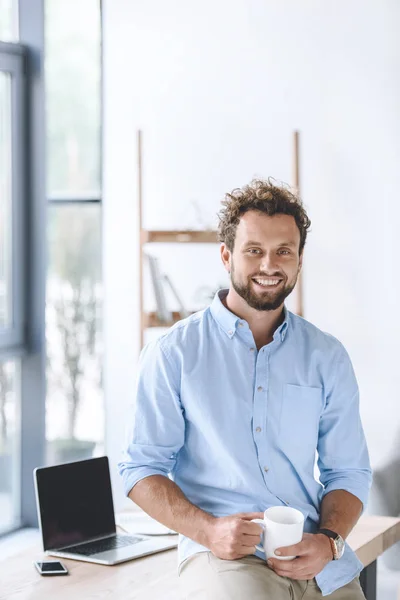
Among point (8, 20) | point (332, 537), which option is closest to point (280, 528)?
point (332, 537)

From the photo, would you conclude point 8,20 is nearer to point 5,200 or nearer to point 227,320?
point 5,200

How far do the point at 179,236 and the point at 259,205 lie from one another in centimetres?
167

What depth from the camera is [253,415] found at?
1874mm

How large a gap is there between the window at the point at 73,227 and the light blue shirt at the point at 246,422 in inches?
82.1

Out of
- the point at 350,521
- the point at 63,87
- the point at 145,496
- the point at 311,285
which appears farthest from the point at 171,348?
the point at 63,87

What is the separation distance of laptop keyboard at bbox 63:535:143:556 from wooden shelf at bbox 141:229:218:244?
154 cm

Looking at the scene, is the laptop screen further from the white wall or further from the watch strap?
the white wall

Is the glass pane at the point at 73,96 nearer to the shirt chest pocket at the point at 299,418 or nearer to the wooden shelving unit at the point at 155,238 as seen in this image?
the wooden shelving unit at the point at 155,238

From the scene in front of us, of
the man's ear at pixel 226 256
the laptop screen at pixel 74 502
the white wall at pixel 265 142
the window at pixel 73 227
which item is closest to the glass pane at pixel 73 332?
the window at pixel 73 227

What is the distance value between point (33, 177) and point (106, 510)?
2.00 meters

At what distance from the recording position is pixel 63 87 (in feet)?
13.0

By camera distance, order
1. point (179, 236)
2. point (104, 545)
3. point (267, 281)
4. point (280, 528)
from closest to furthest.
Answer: point (280, 528), point (267, 281), point (104, 545), point (179, 236)

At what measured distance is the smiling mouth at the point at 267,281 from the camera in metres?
1.89

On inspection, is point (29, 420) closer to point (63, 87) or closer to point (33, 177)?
point (33, 177)
